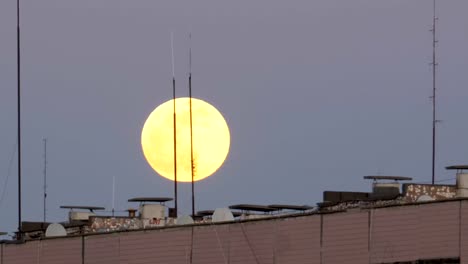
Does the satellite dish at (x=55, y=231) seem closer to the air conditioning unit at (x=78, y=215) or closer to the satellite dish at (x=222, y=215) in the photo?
the satellite dish at (x=222, y=215)

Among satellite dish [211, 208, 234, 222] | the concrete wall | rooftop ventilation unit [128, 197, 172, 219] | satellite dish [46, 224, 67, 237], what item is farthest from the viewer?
rooftop ventilation unit [128, 197, 172, 219]

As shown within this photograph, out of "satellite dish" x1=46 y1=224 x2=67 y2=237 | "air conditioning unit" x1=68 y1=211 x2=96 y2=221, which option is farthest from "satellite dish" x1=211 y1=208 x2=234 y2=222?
"air conditioning unit" x1=68 y1=211 x2=96 y2=221

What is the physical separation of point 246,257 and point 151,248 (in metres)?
4.95

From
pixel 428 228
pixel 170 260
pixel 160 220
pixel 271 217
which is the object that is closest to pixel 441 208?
pixel 428 228

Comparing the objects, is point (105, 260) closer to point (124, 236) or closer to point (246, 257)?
point (124, 236)

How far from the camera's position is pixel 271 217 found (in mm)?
66562

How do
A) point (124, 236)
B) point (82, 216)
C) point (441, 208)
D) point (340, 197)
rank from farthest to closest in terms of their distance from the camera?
point (82, 216) < point (340, 197) < point (124, 236) < point (441, 208)

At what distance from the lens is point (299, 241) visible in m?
65.2

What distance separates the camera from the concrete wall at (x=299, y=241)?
198 ft

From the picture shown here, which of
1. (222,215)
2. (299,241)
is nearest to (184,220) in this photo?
(222,215)

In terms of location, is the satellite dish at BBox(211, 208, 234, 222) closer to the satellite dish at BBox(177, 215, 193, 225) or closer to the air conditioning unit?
the satellite dish at BBox(177, 215, 193, 225)

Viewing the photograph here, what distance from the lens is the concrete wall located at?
60500 mm

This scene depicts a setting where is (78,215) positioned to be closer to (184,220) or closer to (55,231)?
(55,231)

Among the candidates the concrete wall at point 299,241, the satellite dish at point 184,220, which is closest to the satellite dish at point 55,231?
the concrete wall at point 299,241
